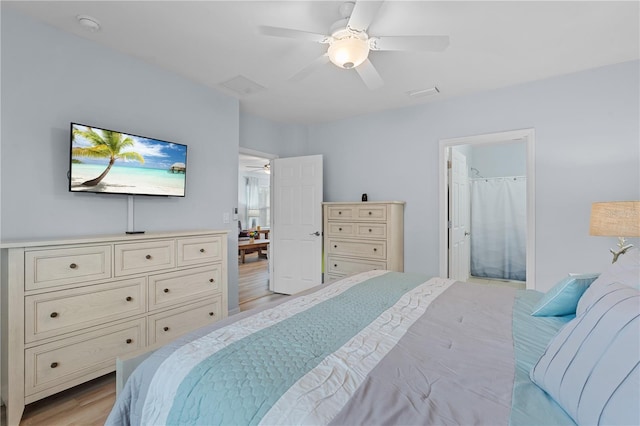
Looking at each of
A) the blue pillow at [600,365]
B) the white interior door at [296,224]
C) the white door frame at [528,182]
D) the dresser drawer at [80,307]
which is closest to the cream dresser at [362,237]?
the white interior door at [296,224]

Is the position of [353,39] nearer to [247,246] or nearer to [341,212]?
[341,212]

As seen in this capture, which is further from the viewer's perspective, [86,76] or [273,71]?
[273,71]

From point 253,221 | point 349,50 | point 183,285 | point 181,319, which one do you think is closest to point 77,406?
point 181,319

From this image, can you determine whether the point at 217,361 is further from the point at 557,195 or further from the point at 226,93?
the point at 557,195

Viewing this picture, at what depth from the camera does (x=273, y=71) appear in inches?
111

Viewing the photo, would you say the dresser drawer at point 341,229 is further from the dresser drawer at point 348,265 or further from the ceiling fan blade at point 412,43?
the ceiling fan blade at point 412,43

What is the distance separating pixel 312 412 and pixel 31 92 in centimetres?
271

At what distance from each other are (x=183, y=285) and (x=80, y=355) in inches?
30.0

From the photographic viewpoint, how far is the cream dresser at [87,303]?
166 centimetres

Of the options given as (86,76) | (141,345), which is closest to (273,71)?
(86,76)

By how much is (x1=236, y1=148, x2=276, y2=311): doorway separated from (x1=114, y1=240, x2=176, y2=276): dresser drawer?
4.31 ft

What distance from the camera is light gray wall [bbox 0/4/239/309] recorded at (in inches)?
77.4

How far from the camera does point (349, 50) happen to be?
6.21 feet

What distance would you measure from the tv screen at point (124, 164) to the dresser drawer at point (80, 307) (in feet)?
2.51
